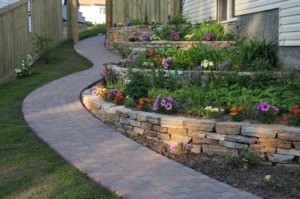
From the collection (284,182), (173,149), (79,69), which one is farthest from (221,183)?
(79,69)

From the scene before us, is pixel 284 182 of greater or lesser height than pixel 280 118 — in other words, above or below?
below

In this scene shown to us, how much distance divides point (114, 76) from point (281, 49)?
299cm

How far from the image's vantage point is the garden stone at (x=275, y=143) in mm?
4434

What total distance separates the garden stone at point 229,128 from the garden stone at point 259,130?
0.07 m

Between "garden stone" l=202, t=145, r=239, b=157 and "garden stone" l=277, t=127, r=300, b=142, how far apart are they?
1.79 feet

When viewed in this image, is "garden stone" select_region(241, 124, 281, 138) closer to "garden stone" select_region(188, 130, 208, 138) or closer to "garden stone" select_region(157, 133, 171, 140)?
"garden stone" select_region(188, 130, 208, 138)

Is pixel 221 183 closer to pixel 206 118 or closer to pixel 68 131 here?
pixel 206 118

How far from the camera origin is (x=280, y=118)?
491cm

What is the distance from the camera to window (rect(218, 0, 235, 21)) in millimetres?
10305

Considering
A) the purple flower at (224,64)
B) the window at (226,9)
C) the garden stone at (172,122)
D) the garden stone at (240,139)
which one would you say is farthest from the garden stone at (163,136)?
the window at (226,9)

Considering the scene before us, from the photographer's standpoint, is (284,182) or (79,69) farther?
(79,69)

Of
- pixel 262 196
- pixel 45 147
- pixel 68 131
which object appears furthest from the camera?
pixel 68 131

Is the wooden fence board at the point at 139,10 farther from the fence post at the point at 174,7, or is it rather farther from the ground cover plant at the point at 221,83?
the ground cover plant at the point at 221,83

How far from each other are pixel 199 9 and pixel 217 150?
8.60m
